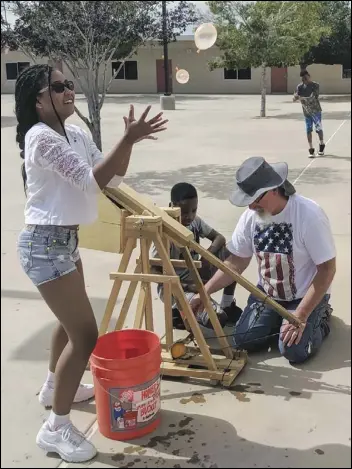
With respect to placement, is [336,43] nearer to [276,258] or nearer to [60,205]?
[276,258]

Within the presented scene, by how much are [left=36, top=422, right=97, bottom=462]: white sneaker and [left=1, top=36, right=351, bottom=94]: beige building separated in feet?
102

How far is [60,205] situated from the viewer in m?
2.45

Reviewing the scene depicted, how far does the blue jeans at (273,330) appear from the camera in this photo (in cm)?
347

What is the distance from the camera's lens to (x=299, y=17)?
59.4 ft

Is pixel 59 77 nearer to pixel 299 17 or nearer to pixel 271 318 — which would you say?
pixel 271 318

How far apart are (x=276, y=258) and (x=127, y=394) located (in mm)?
1264

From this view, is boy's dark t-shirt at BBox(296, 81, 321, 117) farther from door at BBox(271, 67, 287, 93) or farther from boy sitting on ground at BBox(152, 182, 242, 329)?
door at BBox(271, 67, 287, 93)

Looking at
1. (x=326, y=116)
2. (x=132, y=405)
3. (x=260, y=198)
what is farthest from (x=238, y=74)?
(x=132, y=405)

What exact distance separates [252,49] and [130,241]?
1745 cm

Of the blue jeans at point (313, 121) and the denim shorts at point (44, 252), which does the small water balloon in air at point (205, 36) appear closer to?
the blue jeans at point (313, 121)

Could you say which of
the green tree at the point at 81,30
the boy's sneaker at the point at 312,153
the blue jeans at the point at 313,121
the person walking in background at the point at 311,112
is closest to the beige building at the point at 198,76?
the person walking in background at the point at 311,112

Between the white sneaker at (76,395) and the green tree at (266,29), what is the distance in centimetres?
1696

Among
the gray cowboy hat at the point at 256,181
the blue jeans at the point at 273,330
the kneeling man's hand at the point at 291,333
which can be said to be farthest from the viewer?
the blue jeans at the point at 273,330

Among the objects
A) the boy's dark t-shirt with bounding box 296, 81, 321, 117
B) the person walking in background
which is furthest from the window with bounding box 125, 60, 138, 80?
the person walking in background
